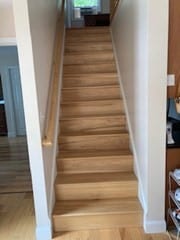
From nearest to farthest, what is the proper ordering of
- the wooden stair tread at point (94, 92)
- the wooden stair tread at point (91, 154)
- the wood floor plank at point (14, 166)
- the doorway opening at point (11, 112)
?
1. the wooden stair tread at point (91, 154)
2. the wood floor plank at point (14, 166)
3. the wooden stair tread at point (94, 92)
4. the doorway opening at point (11, 112)

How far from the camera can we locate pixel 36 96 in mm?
2246

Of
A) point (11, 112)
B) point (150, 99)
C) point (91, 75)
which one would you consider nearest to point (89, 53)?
point (91, 75)

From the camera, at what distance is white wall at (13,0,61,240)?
2121 millimetres

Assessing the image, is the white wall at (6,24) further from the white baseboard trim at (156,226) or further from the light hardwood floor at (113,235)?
the white baseboard trim at (156,226)

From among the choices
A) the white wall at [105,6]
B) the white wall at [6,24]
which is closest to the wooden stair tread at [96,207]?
the white wall at [6,24]

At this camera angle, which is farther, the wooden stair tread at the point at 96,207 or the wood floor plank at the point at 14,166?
the wood floor plank at the point at 14,166

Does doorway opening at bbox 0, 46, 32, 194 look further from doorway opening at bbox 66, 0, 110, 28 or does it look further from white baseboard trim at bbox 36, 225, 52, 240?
white baseboard trim at bbox 36, 225, 52, 240

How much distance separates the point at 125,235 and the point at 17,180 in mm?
2033

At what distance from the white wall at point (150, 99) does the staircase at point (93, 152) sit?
200mm

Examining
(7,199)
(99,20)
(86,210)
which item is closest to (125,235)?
(86,210)

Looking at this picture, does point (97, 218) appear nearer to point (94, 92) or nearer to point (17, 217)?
point (17, 217)

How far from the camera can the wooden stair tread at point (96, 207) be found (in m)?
2.64

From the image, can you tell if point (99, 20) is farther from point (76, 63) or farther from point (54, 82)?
point (54, 82)

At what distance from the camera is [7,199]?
3.38m
